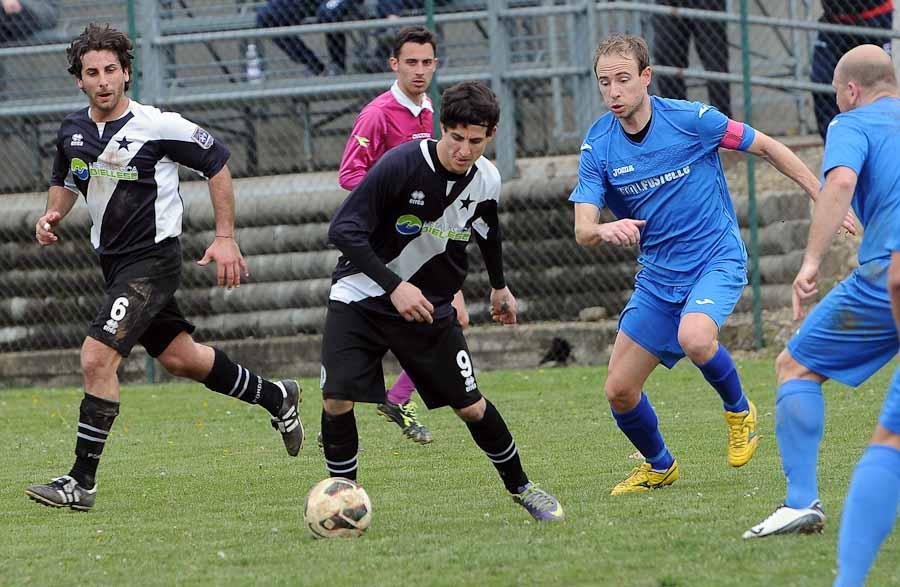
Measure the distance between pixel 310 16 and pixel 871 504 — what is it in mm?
10154

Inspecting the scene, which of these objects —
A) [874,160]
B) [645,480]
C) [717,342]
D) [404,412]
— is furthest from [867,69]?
[404,412]

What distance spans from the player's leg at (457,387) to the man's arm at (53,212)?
2.36 m

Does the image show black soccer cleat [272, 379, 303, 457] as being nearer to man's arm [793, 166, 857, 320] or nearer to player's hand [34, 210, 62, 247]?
player's hand [34, 210, 62, 247]

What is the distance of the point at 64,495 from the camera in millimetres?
6660

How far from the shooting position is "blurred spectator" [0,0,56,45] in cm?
1355

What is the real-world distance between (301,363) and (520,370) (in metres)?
1.91

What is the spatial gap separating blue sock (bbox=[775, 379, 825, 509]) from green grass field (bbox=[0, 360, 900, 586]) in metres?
0.18

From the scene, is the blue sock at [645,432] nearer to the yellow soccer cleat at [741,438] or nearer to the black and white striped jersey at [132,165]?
the yellow soccer cleat at [741,438]

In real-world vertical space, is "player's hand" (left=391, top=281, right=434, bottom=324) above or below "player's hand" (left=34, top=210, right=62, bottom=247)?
below

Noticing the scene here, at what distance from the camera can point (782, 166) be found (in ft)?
21.0

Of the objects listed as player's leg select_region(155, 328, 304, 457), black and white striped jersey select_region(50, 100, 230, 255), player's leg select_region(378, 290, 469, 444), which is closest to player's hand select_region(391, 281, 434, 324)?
black and white striped jersey select_region(50, 100, 230, 255)

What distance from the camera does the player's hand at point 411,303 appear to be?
5.48 meters

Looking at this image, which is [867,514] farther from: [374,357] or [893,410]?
[374,357]

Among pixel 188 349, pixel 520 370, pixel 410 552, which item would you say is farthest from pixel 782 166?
pixel 520 370
